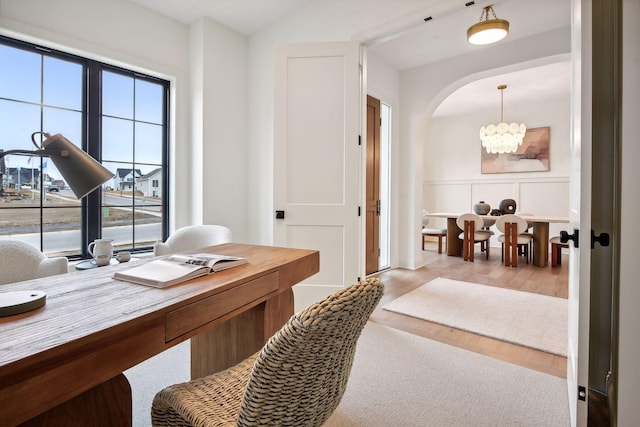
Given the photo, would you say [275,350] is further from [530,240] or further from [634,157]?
[530,240]

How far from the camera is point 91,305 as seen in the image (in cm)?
88

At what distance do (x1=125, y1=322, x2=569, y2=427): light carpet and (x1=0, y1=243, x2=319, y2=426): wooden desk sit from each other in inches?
24.5

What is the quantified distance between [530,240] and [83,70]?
5926 millimetres

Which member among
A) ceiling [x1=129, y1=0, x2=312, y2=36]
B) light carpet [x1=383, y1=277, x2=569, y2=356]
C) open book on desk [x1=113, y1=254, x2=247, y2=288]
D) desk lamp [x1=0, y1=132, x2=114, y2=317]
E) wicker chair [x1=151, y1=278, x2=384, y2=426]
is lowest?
light carpet [x1=383, y1=277, x2=569, y2=356]

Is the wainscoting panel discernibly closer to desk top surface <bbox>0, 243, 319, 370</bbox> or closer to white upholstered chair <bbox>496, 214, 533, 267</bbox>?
white upholstered chair <bbox>496, 214, 533, 267</bbox>

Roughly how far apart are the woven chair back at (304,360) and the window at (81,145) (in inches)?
109

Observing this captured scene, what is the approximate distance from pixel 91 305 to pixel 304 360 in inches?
24.1

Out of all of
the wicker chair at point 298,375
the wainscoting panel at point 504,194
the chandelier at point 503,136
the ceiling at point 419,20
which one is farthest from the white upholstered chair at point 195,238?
the wainscoting panel at point 504,194

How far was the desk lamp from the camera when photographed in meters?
0.86

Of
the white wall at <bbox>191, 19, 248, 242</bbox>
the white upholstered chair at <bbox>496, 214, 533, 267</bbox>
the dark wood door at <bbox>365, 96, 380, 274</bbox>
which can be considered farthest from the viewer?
the white upholstered chair at <bbox>496, 214, 533, 267</bbox>

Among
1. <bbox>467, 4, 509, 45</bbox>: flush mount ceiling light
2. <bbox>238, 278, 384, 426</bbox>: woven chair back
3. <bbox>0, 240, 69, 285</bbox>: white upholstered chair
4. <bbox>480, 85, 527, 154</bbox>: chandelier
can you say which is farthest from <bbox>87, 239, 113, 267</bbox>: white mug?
<bbox>480, 85, 527, 154</bbox>: chandelier

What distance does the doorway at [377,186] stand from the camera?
421cm

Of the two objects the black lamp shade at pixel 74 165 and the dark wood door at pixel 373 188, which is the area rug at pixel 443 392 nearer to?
the black lamp shade at pixel 74 165

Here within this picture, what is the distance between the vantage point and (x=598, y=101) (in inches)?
56.2
